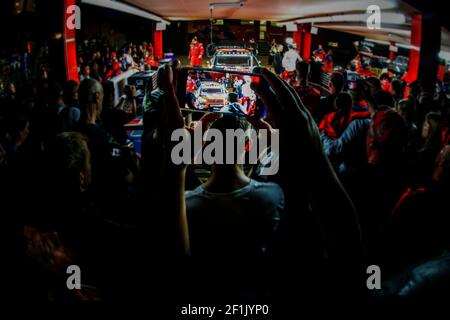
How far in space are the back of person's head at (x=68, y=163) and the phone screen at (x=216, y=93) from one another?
0.57m

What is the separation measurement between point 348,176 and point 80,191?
5.79 feet

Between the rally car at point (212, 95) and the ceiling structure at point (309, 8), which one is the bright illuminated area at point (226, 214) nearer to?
the rally car at point (212, 95)

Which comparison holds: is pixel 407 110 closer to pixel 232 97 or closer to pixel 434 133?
pixel 434 133

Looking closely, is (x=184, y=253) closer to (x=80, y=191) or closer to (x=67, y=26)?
(x=80, y=191)

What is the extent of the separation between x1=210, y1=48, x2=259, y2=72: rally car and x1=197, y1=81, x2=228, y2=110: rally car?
25.1ft

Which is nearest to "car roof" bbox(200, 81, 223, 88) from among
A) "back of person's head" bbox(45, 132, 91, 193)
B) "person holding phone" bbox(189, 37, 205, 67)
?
"back of person's head" bbox(45, 132, 91, 193)

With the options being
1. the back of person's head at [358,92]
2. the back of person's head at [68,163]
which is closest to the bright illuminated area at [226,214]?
the back of person's head at [68,163]

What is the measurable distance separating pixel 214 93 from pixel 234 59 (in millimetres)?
8398

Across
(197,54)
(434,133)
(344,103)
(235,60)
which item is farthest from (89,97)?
(197,54)

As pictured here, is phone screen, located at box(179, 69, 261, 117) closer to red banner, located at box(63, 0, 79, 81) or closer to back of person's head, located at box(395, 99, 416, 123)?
back of person's head, located at box(395, 99, 416, 123)

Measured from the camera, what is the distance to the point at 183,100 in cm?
176

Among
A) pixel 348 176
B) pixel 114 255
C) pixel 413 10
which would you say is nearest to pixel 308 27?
pixel 413 10

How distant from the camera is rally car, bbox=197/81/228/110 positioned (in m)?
1.77

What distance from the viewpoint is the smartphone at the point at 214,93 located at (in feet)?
5.62
